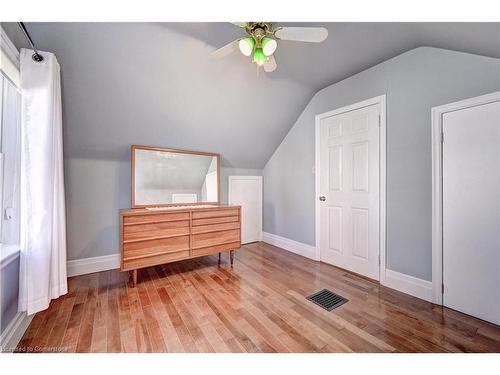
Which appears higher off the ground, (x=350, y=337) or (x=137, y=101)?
(x=137, y=101)

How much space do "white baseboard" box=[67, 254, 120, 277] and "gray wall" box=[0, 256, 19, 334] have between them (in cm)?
99

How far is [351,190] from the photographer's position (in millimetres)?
2611

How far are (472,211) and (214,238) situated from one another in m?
2.52

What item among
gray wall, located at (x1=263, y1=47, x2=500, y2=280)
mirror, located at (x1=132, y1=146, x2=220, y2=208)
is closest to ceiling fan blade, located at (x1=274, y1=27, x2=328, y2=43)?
gray wall, located at (x1=263, y1=47, x2=500, y2=280)

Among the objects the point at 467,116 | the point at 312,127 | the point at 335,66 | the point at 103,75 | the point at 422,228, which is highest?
the point at 335,66

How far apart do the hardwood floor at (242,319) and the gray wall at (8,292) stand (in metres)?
0.20

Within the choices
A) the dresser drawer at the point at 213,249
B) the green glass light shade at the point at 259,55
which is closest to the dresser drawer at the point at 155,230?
the dresser drawer at the point at 213,249

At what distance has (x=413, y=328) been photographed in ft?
5.21

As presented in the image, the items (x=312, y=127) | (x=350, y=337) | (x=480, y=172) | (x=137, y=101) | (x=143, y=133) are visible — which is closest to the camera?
(x=350, y=337)

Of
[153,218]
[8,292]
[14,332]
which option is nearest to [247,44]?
[153,218]

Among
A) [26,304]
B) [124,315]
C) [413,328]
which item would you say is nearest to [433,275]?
[413,328]

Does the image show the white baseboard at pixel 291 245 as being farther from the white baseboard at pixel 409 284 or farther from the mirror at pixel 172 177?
the mirror at pixel 172 177

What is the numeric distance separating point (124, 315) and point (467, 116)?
326 cm
